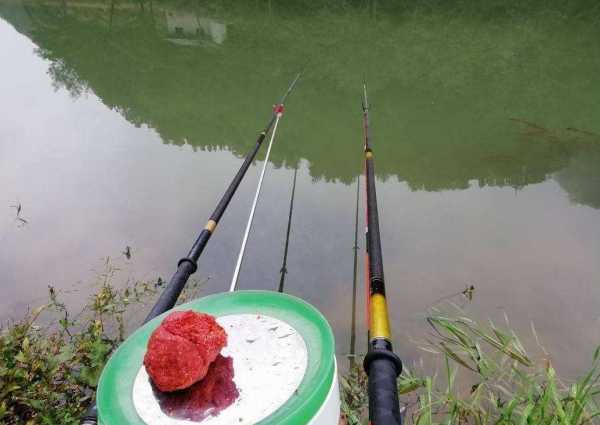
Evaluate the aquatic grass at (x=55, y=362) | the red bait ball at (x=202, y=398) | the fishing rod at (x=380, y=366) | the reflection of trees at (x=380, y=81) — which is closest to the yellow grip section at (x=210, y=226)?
the fishing rod at (x=380, y=366)

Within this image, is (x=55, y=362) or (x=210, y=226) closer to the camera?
(x=210, y=226)

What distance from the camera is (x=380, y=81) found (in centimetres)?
632

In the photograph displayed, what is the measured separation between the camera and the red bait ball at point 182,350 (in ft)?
1.97

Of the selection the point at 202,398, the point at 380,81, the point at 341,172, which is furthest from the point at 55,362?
the point at 380,81

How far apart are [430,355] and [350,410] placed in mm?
545

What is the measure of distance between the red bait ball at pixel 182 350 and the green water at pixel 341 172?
1.57m

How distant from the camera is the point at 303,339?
0.71m

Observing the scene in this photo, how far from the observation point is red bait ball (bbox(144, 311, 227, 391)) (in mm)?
602

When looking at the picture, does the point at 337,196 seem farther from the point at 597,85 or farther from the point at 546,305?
the point at 597,85

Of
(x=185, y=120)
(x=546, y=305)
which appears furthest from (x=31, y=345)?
(x=185, y=120)

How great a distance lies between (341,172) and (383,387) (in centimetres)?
311

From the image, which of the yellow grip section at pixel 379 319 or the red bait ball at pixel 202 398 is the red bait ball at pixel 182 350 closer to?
the red bait ball at pixel 202 398

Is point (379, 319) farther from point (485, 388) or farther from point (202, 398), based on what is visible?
point (485, 388)

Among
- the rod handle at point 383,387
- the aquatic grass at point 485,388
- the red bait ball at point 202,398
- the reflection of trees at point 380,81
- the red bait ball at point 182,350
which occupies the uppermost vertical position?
the reflection of trees at point 380,81
